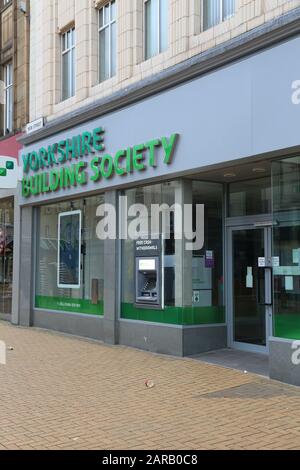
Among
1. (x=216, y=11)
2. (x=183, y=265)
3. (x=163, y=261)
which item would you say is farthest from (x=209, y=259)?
(x=216, y=11)

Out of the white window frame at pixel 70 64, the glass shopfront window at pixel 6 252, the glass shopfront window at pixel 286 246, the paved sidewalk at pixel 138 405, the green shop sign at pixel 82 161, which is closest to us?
the paved sidewalk at pixel 138 405

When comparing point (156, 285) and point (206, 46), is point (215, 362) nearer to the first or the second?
point (156, 285)

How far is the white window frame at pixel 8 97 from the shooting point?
1689 cm

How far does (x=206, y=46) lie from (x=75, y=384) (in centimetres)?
579

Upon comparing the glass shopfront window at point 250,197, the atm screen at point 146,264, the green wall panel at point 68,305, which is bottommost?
the green wall panel at point 68,305

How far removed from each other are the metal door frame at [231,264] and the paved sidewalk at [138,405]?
1.19 m

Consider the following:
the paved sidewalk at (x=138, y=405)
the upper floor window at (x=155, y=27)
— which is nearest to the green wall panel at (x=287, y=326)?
the paved sidewalk at (x=138, y=405)

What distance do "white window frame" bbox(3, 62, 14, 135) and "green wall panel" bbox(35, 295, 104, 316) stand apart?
540 cm

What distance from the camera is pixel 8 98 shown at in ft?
56.8

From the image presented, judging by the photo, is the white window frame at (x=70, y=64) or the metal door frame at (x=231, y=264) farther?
the white window frame at (x=70, y=64)

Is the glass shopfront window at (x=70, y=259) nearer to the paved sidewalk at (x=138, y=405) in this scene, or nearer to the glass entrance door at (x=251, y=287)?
the paved sidewalk at (x=138, y=405)

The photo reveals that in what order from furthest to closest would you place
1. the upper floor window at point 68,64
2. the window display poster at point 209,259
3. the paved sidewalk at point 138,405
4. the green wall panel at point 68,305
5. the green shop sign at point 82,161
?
the upper floor window at point 68,64, the green wall panel at point 68,305, the window display poster at point 209,259, the green shop sign at point 82,161, the paved sidewalk at point 138,405
